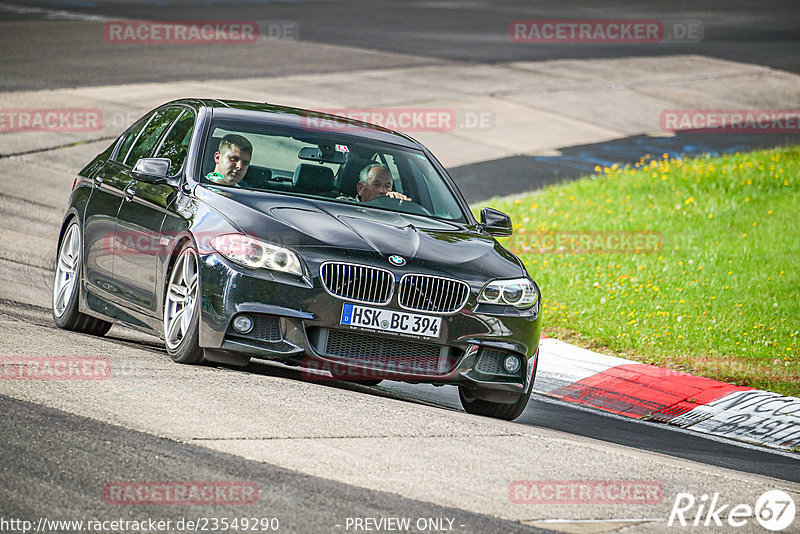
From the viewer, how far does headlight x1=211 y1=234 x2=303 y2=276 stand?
282 inches

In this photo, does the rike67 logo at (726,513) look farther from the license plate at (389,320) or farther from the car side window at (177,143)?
the car side window at (177,143)

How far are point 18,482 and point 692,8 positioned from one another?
41792mm

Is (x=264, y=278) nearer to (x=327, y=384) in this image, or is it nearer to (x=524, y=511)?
(x=327, y=384)

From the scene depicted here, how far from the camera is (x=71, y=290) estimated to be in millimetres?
9188

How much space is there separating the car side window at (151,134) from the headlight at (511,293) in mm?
2882

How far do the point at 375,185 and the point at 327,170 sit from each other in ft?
1.11

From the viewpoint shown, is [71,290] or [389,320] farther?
[71,290]
